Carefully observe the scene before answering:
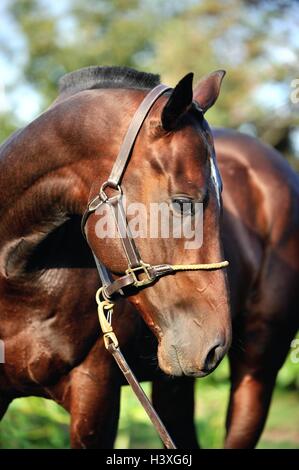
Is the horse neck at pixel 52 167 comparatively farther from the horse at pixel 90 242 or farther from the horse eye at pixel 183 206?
the horse eye at pixel 183 206

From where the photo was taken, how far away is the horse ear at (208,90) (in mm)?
2611

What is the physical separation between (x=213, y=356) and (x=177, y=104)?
79 cm

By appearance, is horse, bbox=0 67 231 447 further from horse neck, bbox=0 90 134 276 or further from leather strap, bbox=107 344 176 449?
leather strap, bbox=107 344 176 449

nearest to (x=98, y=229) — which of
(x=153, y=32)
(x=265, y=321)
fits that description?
(x=265, y=321)

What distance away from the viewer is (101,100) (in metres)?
2.59

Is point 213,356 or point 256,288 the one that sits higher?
point 256,288

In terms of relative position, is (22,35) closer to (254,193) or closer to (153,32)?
(153,32)

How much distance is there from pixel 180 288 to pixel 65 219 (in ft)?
1.84

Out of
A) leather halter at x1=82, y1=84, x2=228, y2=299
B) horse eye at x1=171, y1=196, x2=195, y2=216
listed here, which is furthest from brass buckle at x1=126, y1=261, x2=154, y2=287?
horse eye at x1=171, y1=196, x2=195, y2=216

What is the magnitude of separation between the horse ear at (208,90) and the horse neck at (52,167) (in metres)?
0.31

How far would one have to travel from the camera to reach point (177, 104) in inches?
91.6

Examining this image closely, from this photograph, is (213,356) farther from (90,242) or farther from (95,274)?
(95,274)

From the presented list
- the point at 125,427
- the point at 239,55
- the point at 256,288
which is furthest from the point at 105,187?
the point at 239,55

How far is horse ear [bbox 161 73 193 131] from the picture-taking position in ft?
7.43
